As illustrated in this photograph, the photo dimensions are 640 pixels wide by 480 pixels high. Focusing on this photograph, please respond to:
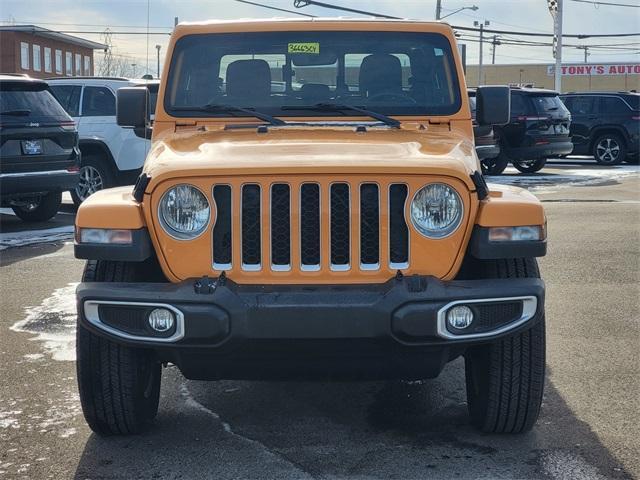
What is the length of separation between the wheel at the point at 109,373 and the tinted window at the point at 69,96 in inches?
415

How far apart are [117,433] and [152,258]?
80cm

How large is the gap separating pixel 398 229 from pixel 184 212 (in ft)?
2.79

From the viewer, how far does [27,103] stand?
11609mm

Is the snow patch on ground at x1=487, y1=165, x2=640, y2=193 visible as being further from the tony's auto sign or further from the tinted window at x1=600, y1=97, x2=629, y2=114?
the tony's auto sign

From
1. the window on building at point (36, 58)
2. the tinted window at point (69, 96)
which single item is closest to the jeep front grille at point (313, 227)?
the tinted window at point (69, 96)

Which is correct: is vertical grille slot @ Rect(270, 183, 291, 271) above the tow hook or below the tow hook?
above

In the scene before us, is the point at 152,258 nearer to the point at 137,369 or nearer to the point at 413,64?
the point at 137,369

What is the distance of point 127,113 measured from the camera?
582 cm

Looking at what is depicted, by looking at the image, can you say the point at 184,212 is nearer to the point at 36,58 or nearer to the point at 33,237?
the point at 33,237

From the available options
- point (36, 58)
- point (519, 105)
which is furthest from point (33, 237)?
point (36, 58)

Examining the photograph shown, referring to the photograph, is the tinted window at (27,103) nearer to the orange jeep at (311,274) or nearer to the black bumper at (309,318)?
the orange jeep at (311,274)

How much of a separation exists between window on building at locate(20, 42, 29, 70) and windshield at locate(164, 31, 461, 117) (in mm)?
60044

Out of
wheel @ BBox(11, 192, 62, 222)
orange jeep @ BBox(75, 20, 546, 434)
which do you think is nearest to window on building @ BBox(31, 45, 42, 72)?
wheel @ BBox(11, 192, 62, 222)

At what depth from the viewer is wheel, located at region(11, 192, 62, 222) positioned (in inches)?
507
